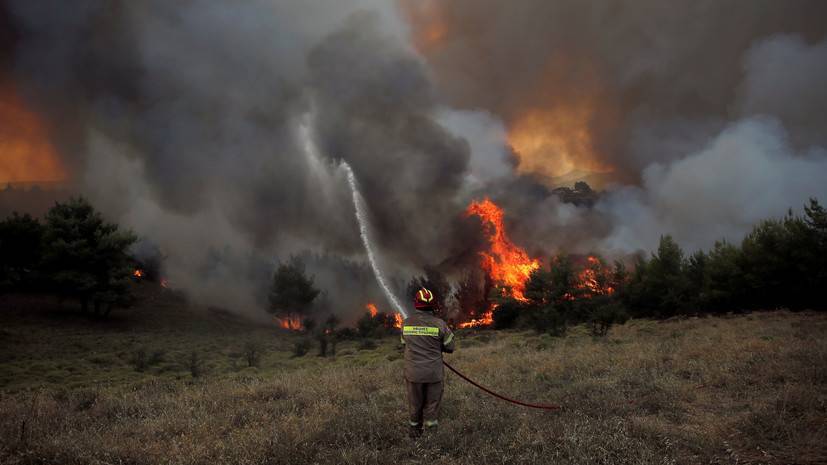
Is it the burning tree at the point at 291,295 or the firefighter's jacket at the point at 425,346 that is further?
the burning tree at the point at 291,295

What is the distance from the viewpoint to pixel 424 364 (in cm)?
834

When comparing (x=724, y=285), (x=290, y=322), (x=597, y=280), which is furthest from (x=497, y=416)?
(x=597, y=280)

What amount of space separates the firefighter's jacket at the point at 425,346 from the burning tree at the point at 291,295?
5200 cm

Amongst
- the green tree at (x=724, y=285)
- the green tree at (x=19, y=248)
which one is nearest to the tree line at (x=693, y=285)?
the green tree at (x=724, y=285)

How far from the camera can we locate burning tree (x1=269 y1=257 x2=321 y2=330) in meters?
58.1

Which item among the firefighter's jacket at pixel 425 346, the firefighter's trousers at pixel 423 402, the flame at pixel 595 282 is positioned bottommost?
the firefighter's trousers at pixel 423 402

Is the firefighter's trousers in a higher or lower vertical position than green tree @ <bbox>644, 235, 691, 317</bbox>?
lower

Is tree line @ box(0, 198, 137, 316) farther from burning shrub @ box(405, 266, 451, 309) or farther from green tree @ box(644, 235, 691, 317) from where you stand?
green tree @ box(644, 235, 691, 317)

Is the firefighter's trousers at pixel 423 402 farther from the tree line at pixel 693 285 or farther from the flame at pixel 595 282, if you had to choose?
the flame at pixel 595 282

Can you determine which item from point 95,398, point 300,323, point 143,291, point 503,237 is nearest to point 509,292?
point 503,237

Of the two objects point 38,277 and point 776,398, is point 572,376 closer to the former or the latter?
point 776,398

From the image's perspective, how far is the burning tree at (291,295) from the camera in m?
58.1

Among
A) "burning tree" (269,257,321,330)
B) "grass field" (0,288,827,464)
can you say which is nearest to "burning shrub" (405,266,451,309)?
"burning tree" (269,257,321,330)

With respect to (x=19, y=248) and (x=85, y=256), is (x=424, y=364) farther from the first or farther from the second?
(x=19, y=248)
